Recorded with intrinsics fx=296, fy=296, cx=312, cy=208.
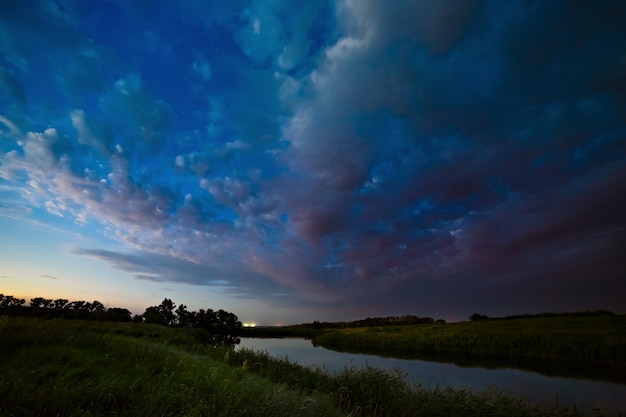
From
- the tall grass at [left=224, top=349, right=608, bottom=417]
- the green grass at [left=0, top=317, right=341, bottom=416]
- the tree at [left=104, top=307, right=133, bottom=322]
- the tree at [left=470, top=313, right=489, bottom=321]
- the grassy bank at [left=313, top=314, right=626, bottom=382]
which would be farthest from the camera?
the tree at [left=470, top=313, right=489, bottom=321]

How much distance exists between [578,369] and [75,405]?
105 ft

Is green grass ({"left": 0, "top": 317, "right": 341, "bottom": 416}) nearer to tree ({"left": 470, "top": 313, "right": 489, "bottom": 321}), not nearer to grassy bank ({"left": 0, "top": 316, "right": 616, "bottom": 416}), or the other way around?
grassy bank ({"left": 0, "top": 316, "right": 616, "bottom": 416})

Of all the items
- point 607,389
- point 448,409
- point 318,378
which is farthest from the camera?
point 607,389

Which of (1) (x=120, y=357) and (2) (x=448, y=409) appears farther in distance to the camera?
(2) (x=448, y=409)

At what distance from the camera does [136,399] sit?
4.78 m

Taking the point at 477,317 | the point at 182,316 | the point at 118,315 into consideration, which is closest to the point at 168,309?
the point at 182,316

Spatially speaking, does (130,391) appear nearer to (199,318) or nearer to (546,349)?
(546,349)

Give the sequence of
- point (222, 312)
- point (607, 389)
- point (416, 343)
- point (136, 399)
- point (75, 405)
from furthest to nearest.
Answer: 1. point (222, 312)
2. point (416, 343)
3. point (607, 389)
4. point (136, 399)
5. point (75, 405)

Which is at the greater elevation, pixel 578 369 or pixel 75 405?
pixel 75 405

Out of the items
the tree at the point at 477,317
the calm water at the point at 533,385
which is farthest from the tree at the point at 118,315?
the tree at the point at 477,317

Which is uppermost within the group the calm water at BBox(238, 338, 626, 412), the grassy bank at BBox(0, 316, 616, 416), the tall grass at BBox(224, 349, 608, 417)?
the grassy bank at BBox(0, 316, 616, 416)

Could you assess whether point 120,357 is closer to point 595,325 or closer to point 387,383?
point 387,383

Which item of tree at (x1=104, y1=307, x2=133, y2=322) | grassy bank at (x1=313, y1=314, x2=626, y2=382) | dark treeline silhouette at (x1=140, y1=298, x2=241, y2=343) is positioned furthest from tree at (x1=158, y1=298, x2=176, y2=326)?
grassy bank at (x1=313, y1=314, x2=626, y2=382)

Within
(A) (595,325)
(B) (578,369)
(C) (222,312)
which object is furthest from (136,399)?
(C) (222,312)
